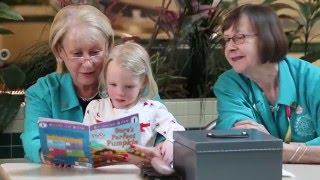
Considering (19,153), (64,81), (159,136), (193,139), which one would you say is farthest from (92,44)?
(19,153)

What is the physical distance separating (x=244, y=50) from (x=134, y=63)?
59cm

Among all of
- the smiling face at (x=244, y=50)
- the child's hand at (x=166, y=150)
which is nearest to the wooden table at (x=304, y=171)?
the child's hand at (x=166, y=150)

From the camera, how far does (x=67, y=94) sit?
2.69 meters

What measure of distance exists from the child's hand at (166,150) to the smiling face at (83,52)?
488 millimetres

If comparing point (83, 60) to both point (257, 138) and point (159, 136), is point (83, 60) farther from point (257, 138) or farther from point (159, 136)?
point (257, 138)

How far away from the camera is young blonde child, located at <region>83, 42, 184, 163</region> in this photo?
96.7 inches

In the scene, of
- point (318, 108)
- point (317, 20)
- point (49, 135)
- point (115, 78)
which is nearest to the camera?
point (49, 135)

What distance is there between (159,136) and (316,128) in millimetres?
790

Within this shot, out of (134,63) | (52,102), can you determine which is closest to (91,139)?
(134,63)

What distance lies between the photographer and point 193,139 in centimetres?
200

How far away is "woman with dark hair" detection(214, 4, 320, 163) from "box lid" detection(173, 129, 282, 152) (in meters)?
0.70

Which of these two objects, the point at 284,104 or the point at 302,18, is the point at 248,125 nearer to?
the point at 284,104

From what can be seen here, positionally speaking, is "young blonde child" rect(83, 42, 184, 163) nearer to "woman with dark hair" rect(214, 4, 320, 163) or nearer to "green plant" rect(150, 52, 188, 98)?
"woman with dark hair" rect(214, 4, 320, 163)

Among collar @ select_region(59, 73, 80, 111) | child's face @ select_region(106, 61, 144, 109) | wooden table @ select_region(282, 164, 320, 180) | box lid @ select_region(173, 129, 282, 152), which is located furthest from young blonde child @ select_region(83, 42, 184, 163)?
wooden table @ select_region(282, 164, 320, 180)
